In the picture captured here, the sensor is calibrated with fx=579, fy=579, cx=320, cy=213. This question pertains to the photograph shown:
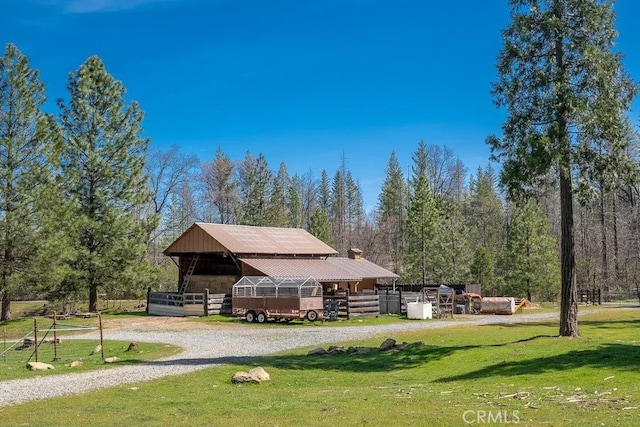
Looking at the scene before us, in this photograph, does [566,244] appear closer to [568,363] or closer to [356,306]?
[568,363]

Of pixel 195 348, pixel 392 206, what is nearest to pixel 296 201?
pixel 392 206

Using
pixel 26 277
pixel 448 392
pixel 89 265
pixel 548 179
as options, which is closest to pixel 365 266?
pixel 89 265

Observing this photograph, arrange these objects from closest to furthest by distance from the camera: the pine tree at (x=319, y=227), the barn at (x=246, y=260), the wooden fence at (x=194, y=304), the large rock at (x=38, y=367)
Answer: the large rock at (x=38, y=367), the wooden fence at (x=194, y=304), the barn at (x=246, y=260), the pine tree at (x=319, y=227)

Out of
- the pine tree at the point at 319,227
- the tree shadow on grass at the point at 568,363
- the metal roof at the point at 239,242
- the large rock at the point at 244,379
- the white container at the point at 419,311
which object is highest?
the pine tree at the point at 319,227

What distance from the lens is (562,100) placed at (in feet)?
58.9

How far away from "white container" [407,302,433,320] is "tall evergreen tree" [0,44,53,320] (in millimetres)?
22324

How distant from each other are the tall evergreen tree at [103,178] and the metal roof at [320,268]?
7.90 meters

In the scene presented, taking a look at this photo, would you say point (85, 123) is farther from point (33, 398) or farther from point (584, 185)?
point (584, 185)

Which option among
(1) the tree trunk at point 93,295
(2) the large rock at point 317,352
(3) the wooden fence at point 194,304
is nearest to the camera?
(2) the large rock at point 317,352

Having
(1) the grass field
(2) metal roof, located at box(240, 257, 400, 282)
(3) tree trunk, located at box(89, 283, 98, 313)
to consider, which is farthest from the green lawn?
(2) metal roof, located at box(240, 257, 400, 282)

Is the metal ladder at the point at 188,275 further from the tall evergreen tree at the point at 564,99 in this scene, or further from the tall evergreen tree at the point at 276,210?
the tall evergreen tree at the point at 564,99

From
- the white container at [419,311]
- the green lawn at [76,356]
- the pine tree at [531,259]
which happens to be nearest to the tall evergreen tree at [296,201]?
the pine tree at [531,259]

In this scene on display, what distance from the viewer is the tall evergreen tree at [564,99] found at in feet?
58.2

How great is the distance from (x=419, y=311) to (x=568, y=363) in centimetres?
2186
